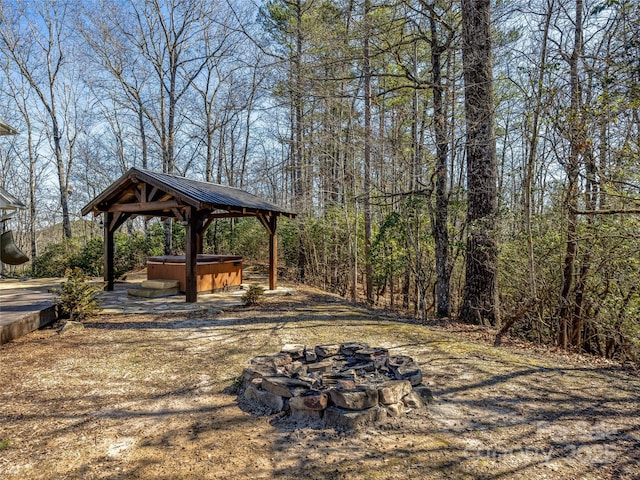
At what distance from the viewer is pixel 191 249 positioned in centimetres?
774

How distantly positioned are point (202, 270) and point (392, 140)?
5.13m

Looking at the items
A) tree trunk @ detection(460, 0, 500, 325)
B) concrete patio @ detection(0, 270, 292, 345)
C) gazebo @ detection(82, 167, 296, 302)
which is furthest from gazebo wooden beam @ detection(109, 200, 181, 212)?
tree trunk @ detection(460, 0, 500, 325)

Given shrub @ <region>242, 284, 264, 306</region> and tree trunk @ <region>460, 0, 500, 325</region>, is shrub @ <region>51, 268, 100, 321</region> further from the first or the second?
tree trunk @ <region>460, 0, 500, 325</region>

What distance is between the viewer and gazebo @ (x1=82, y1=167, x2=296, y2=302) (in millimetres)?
7664

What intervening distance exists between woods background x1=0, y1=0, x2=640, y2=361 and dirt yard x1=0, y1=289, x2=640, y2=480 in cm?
175

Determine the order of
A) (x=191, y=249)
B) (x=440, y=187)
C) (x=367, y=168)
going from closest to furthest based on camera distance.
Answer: (x=440, y=187) → (x=191, y=249) → (x=367, y=168)

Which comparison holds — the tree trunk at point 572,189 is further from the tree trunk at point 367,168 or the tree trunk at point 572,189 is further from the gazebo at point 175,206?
the gazebo at point 175,206

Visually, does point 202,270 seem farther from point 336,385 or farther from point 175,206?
point 336,385

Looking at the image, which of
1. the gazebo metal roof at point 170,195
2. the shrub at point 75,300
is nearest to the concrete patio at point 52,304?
the shrub at point 75,300

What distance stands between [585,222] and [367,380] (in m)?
4.11

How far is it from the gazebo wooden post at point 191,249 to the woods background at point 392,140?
10.6ft

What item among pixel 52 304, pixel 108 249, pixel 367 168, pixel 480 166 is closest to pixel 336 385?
pixel 480 166

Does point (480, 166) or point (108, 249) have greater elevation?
point (480, 166)

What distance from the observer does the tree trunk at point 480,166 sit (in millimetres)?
6211
